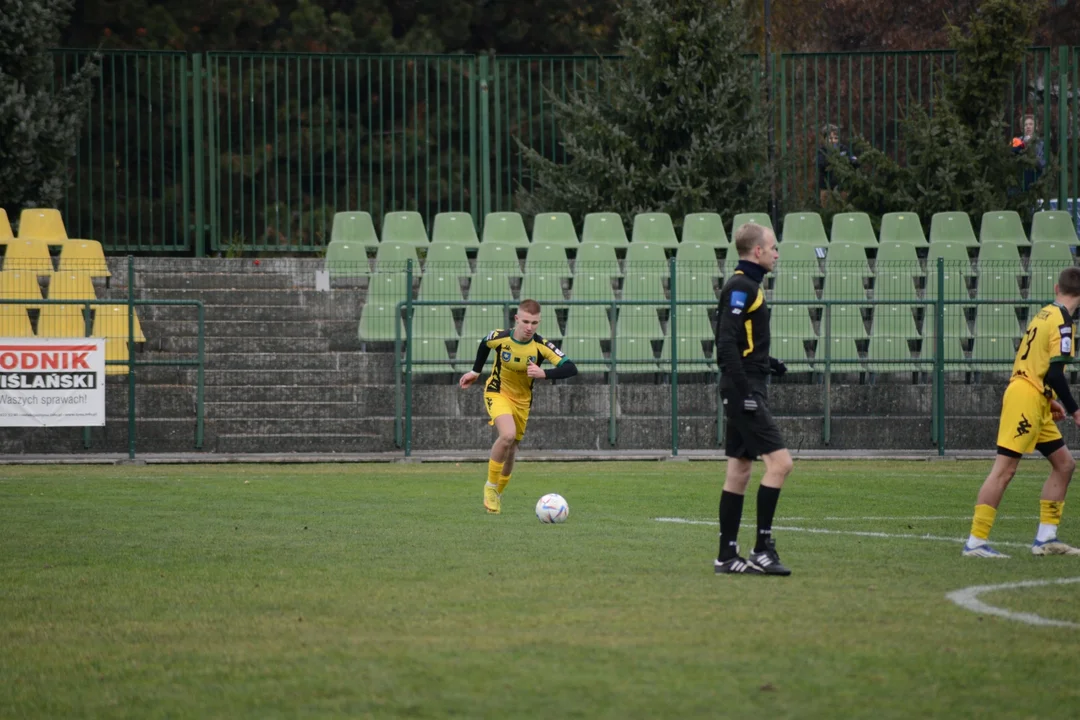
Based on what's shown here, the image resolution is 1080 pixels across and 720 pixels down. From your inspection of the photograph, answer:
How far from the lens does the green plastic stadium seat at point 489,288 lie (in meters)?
20.6

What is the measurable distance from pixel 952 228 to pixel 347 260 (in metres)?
9.42

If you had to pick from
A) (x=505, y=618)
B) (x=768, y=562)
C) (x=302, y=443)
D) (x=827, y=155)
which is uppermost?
(x=827, y=155)

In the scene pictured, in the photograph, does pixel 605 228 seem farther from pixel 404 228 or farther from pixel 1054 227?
pixel 1054 227

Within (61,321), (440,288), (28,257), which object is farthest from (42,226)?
(440,288)

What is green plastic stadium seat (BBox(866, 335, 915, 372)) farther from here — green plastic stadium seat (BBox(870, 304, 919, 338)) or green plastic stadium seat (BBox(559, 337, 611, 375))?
green plastic stadium seat (BBox(559, 337, 611, 375))

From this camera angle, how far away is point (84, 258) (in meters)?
21.5

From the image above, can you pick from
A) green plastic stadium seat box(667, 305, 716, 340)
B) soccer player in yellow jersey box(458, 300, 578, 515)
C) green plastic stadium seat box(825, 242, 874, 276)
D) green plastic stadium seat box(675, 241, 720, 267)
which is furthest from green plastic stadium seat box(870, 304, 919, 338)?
soccer player in yellow jersey box(458, 300, 578, 515)

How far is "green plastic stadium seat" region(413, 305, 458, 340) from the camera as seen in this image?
20.3m

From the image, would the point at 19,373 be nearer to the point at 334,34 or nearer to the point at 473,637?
the point at 473,637

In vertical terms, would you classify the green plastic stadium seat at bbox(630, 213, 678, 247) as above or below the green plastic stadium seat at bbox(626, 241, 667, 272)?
above

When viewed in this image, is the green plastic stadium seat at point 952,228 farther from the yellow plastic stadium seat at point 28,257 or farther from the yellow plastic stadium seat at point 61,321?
the yellow plastic stadium seat at point 28,257

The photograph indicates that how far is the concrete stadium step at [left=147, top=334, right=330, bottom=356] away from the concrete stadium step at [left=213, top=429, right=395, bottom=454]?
5.67 ft

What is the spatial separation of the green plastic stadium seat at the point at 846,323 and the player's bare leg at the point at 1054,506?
10.7 metres

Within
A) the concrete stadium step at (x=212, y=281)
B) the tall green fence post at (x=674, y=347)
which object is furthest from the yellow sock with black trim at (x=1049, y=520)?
the concrete stadium step at (x=212, y=281)
